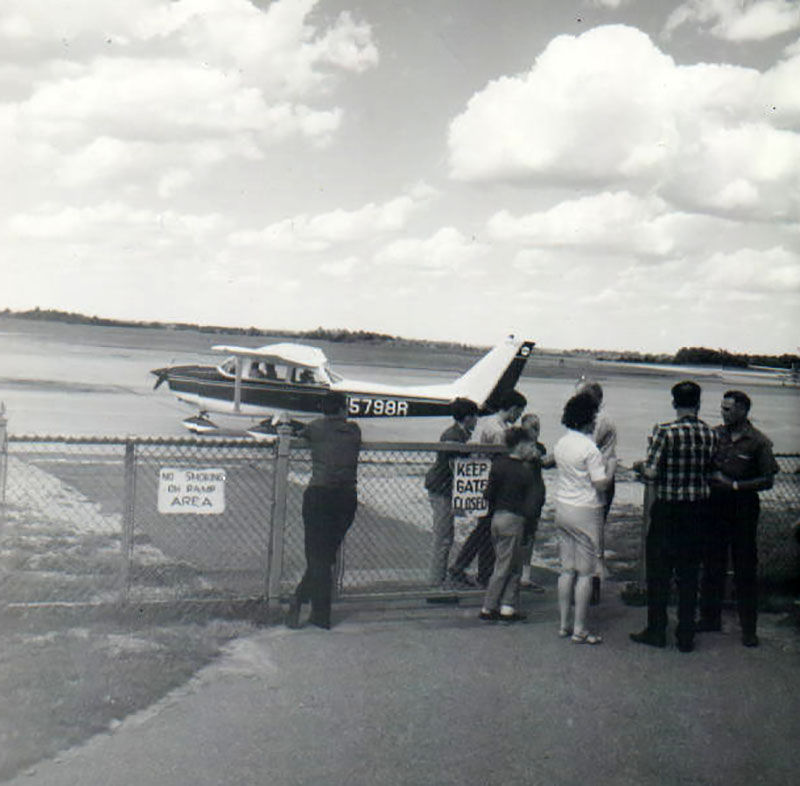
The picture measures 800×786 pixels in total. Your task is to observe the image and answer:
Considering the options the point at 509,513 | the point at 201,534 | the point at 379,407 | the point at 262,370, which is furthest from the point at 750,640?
the point at 262,370

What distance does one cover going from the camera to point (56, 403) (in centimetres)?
2323

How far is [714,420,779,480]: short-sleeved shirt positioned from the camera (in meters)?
6.01

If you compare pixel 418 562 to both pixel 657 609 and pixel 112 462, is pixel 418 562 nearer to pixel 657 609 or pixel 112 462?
pixel 657 609

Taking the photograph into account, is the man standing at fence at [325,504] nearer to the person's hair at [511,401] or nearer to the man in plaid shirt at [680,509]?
the person's hair at [511,401]

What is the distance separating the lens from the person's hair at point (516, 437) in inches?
245

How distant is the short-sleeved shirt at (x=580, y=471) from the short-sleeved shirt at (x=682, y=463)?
417mm

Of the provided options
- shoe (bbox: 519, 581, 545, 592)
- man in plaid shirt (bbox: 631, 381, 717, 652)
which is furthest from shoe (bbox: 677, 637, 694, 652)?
shoe (bbox: 519, 581, 545, 592)

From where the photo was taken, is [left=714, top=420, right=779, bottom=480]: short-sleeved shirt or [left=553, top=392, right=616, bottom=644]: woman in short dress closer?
[left=553, top=392, right=616, bottom=644]: woman in short dress

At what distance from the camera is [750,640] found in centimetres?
598

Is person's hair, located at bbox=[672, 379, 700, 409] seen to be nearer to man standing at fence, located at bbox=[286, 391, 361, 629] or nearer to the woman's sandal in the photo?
the woman's sandal

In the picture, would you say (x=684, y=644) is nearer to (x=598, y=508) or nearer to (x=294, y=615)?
(x=598, y=508)

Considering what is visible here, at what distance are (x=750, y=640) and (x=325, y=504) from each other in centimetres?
300

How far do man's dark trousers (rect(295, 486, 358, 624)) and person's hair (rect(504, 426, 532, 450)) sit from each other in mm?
1155

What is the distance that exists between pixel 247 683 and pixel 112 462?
8986 mm
